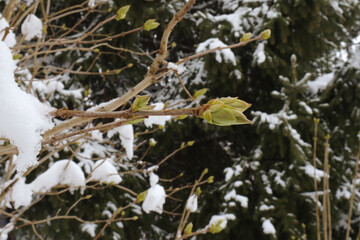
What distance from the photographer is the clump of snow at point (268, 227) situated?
94.7 inches

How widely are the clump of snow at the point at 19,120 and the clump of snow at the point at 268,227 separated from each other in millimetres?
2294

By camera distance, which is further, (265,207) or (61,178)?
(265,207)

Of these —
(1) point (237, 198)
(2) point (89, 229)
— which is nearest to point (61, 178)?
(2) point (89, 229)

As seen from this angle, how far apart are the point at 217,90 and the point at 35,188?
2149mm

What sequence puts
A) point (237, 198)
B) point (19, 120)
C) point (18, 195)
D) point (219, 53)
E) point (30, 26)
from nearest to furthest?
point (19, 120) < point (18, 195) < point (30, 26) < point (237, 198) < point (219, 53)

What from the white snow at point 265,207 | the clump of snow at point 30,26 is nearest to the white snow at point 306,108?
the white snow at point 265,207

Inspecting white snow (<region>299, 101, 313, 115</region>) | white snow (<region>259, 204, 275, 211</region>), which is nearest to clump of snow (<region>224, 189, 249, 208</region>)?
white snow (<region>259, 204, 275, 211</region>)

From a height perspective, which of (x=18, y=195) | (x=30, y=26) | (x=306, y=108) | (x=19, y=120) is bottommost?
(x=306, y=108)

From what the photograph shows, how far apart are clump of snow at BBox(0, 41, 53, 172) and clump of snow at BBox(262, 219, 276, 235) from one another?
229 centimetres

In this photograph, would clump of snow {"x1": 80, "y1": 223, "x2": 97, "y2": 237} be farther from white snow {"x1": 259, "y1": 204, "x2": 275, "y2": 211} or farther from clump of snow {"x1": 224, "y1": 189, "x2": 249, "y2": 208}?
white snow {"x1": 259, "y1": 204, "x2": 275, "y2": 211}

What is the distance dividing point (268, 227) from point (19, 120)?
7.72ft

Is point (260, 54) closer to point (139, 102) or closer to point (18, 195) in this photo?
point (18, 195)

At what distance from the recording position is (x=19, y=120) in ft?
1.35

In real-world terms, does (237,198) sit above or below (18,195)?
below
